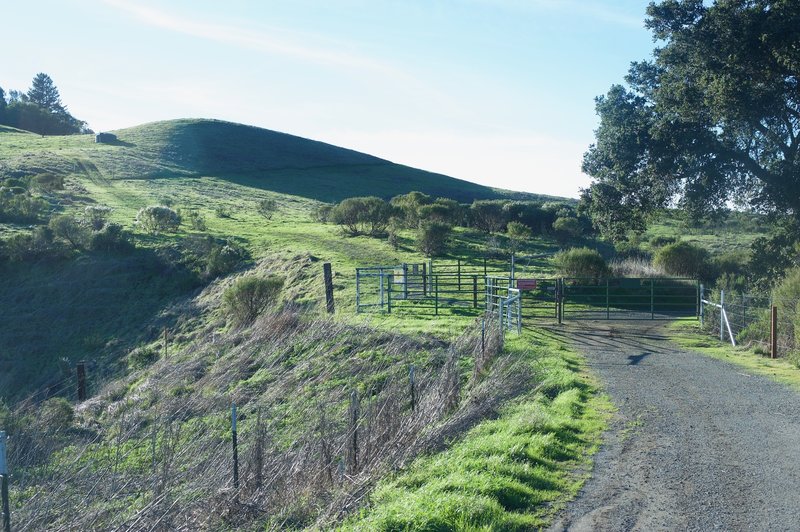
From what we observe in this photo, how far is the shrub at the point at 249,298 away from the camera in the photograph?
2544 cm

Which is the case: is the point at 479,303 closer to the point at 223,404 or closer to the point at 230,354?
the point at 230,354

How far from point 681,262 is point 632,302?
7.82 meters

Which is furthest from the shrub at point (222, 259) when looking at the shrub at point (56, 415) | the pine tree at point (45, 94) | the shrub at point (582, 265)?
the pine tree at point (45, 94)

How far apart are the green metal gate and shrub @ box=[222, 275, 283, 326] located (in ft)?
32.6

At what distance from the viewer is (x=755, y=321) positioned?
18.4 m

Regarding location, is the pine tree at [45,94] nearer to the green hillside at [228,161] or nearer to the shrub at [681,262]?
the green hillside at [228,161]

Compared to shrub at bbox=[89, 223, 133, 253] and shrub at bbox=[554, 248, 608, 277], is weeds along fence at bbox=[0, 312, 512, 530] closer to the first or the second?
shrub at bbox=[554, 248, 608, 277]

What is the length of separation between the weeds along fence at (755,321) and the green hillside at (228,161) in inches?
2053

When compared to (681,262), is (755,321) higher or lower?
lower

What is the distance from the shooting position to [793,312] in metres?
16.8

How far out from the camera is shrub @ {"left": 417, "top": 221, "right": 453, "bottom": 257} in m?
36.5

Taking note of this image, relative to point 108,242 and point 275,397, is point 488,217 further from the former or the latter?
point 275,397

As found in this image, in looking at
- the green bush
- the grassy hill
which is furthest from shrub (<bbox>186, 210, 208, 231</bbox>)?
the green bush

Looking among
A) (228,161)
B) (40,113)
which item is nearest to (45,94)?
(40,113)
